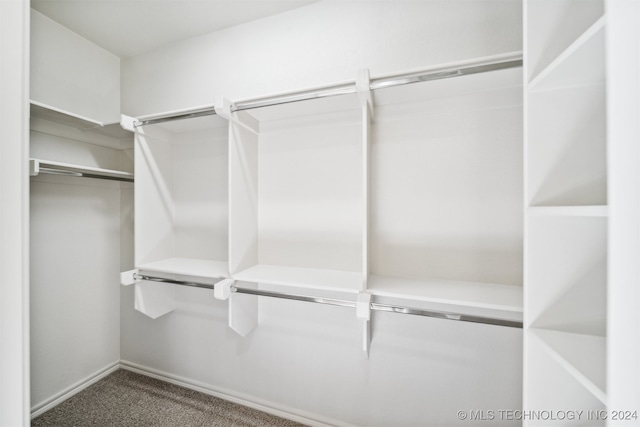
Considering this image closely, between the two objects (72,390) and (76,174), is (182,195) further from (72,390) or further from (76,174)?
(72,390)

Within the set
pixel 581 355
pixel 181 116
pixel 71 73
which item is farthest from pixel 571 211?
pixel 71 73

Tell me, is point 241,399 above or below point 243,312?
below

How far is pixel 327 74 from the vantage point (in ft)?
4.34

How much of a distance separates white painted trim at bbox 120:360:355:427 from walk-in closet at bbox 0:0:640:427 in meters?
0.01

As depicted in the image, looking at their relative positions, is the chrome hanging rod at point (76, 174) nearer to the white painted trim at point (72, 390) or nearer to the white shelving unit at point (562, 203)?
the white painted trim at point (72, 390)

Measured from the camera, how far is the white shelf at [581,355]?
51 cm

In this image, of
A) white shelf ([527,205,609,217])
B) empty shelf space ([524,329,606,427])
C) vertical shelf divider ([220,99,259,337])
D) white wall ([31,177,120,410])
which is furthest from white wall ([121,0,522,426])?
white shelf ([527,205,609,217])

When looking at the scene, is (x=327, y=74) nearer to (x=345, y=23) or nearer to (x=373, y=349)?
(x=345, y=23)

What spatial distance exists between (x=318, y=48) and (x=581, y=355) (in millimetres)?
1518

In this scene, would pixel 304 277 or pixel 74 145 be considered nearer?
pixel 304 277

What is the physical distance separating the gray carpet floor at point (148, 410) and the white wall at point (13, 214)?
3.60 feet

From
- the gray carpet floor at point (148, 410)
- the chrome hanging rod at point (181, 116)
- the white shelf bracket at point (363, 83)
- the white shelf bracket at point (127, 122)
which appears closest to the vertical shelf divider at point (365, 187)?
the white shelf bracket at point (363, 83)

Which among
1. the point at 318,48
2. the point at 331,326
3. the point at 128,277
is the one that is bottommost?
the point at 331,326

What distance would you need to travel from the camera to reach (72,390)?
1.58 m
